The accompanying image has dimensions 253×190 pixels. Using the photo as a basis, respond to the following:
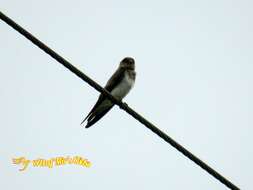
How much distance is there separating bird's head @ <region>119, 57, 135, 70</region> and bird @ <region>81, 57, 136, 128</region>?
0.23ft

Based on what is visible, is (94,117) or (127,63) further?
(127,63)

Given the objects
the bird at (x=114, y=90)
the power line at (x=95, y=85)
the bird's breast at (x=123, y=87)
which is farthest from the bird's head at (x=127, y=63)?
the power line at (x=95, y=85)

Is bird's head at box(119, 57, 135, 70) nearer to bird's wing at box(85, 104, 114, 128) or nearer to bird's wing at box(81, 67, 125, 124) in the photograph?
bird's wing at box(81, 67, 125, 124)

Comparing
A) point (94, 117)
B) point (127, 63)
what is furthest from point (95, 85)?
point (127, 63)

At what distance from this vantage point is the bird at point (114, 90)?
24.8ft

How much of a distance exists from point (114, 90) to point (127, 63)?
0.86m

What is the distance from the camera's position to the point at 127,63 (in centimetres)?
845

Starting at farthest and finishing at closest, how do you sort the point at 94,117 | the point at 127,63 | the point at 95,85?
the point at 127,63 → the point at 94,117 → the point at 95,85

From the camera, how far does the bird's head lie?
822 centimetres

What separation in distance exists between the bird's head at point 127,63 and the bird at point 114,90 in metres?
0.07

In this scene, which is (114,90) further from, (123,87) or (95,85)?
(95,85)

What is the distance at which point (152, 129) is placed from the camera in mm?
3596

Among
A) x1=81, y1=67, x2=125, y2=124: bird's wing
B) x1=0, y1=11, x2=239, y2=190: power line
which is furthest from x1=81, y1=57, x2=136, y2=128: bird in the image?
x1=0, y1=11, x2=239, y2=190: power line

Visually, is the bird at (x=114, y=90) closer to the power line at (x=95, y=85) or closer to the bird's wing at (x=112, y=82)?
the bird's wing at (x=112, y=82)
